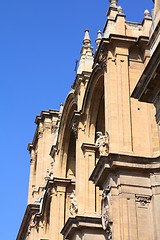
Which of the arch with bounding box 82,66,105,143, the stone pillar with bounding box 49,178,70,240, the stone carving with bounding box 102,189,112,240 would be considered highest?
the arch with bounding box 82,66,105,143

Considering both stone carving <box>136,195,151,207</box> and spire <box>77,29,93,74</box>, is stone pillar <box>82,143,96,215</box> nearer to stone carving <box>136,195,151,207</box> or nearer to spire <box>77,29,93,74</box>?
spire <box>77,29,93,74</box>

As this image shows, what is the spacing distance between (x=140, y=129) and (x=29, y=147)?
28.7 m

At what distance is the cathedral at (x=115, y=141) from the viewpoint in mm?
21578

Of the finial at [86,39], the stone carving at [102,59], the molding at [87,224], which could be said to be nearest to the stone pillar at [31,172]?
the finial at [86,39]

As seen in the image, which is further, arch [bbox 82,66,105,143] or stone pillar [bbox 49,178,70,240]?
stone pillar [bbox 49,178,70,240]

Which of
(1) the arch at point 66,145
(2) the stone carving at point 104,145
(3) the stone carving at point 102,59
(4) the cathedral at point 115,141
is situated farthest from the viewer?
(1) the arch at point 66,145

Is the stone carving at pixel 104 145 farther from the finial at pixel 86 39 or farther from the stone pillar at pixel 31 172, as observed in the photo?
the stone pillar at pixel 31 172

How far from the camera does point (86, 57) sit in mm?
32219

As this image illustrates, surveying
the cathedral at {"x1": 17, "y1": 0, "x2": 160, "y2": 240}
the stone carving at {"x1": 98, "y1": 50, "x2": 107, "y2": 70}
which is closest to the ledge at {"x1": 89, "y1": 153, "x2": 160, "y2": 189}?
the cathedral at {"x1": 17, "y1": 0, "x2": 160, "y2": 240}

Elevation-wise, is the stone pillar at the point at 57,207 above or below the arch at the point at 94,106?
below

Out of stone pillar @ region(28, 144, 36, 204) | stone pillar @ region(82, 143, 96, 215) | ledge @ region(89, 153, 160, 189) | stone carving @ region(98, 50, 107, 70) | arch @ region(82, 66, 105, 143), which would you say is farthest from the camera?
stone pillar @ region(28, 144, 36, 204)

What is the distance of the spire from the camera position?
104ft

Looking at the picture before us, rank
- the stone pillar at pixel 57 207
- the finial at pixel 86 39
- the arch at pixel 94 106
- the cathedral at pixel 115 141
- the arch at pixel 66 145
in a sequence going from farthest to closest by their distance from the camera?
the arch at pixel 66 145, the finial at pixel 86 39, the stone pillar at pixel 57 207, the arch at pixel 94 106, the cathedral at pixel 115 141

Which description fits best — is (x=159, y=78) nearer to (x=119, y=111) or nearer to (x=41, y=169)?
(x=119, y=111)
